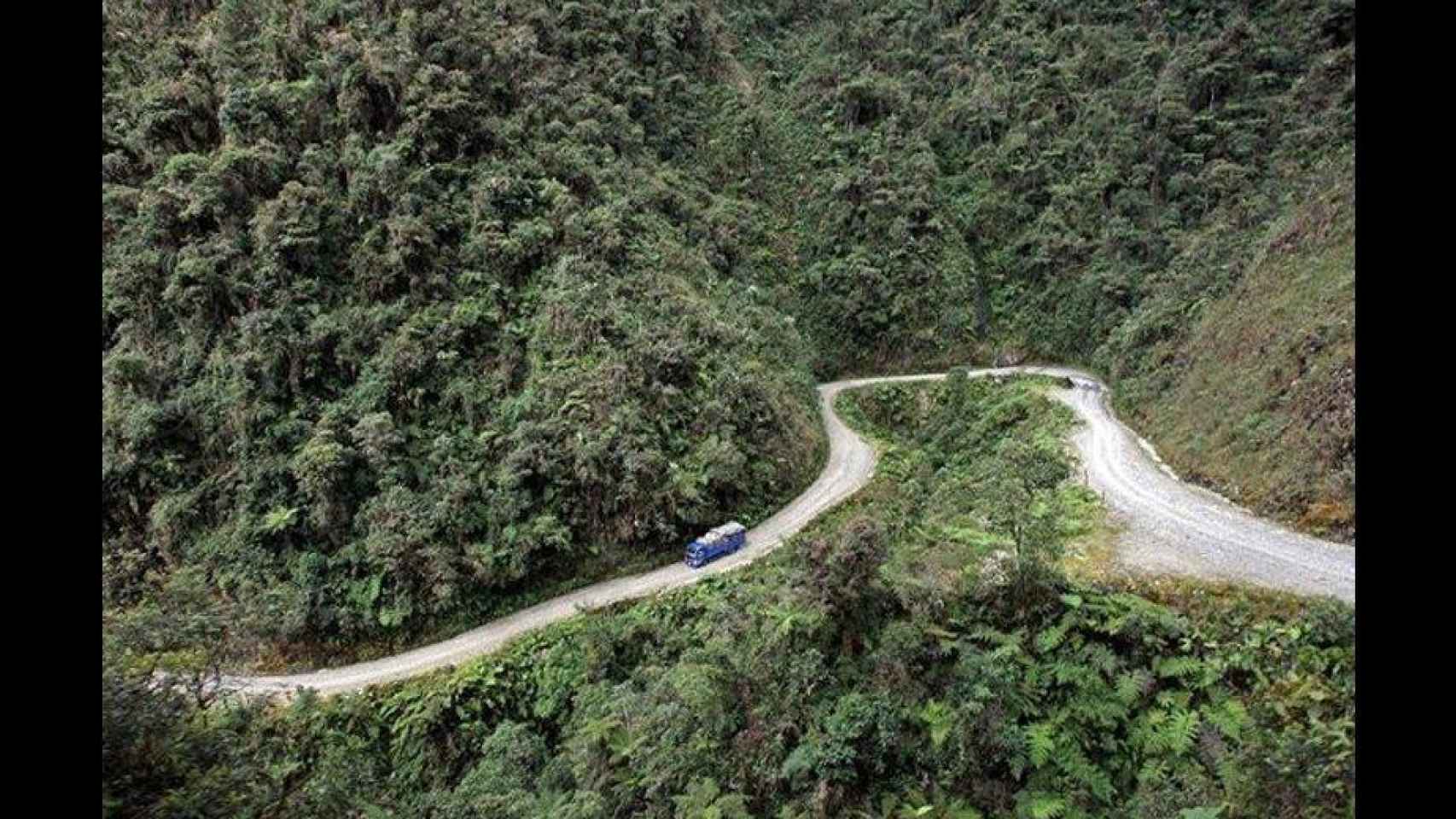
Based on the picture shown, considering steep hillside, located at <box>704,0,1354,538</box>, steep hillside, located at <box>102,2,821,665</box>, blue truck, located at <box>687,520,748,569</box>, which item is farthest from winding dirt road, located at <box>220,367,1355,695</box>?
steep hillside, located at <box>704,0,1354,538</box>

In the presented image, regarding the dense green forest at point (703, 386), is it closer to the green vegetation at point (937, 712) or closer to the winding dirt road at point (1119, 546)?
the green vegetation at point (937, 712)

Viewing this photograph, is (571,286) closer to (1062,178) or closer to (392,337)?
(392,337)

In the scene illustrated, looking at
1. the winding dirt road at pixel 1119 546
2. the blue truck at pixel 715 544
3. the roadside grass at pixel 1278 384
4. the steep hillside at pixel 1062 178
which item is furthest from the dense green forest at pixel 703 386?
the blue truck at pixel 715 544

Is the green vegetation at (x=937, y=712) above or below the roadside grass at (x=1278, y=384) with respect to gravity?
below

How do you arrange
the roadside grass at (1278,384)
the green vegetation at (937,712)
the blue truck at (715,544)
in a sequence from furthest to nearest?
the blue truck at (715,544) → the roadside grass at (1278,384) → the green vegetation at (937,712)

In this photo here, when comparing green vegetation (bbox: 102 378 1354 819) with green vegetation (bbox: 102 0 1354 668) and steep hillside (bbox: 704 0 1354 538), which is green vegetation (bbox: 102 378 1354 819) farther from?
steep hillside (bbox: 704 0 1354 538)
